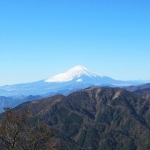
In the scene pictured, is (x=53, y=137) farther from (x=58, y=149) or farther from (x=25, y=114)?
(x=25, y=114)

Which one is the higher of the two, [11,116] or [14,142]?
[11,116]

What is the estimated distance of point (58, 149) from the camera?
47375mm

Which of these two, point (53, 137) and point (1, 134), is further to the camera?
point (53, 137)

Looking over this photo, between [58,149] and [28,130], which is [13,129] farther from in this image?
[58,149]

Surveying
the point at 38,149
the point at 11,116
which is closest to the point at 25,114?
the point at 11,116

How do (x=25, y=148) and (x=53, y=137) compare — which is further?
(x=53, y=137)

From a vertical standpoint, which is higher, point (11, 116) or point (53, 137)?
point (11, 116)

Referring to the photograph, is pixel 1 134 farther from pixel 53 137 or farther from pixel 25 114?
pixel 53 137

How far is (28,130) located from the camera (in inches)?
1815

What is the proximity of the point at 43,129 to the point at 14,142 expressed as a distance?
13.4 ft

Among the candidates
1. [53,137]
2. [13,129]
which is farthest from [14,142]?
[53,137]

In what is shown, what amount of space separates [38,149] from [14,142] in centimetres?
342

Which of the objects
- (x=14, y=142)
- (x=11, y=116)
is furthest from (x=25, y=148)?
(x=11, y=116)

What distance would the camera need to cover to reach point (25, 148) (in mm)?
45375
